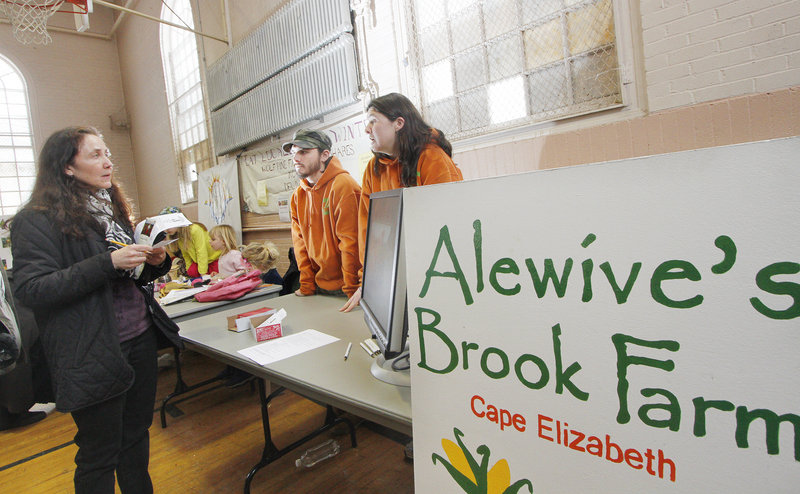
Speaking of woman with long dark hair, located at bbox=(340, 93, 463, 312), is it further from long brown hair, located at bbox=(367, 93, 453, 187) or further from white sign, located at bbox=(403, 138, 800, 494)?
white sign, located at bbox=(403, 138, 800, 494)

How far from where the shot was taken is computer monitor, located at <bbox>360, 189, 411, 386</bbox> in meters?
0.90

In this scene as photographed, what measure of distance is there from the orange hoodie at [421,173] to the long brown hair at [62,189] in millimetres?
920

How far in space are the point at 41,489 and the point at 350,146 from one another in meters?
2.84

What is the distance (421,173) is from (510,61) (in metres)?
1.12

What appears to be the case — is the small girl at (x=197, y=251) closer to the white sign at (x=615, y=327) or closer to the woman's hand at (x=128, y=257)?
the woman's hand at (x=128, y=257)

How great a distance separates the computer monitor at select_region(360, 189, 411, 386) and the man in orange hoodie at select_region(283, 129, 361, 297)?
2.52ft

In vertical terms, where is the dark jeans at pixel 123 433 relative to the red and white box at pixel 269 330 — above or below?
below

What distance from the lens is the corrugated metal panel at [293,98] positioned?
3.36 m

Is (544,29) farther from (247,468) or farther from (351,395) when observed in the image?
(247,468)

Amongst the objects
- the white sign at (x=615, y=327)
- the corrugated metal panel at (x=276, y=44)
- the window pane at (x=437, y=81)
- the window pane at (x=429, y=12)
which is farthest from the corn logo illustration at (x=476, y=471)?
the corrugated metal panel at (x=276, y=44)

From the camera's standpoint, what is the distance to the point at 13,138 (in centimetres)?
725

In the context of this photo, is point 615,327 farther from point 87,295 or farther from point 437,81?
point 437,81

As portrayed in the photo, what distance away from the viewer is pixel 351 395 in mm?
979

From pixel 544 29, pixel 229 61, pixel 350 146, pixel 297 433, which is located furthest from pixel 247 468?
pixel 229 61
